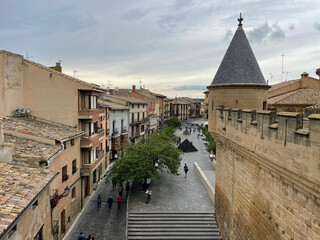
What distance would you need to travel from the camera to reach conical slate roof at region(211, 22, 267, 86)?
1359cm

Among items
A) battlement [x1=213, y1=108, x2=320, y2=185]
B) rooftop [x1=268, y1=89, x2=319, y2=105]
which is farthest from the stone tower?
rooftop [x1=268, y1=89, x2=319, y2=105]

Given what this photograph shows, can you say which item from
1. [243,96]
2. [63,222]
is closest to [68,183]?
[63,222]

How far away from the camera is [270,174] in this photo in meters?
8.64

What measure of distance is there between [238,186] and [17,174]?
9.85m

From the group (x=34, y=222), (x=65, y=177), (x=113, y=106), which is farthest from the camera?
(x=113, y=106)

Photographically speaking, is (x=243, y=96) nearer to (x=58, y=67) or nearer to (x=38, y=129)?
(x=38, y=129)

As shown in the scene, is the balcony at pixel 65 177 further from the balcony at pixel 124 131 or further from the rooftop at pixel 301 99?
the balcony at pixel 124 131

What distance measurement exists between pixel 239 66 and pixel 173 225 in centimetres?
1130

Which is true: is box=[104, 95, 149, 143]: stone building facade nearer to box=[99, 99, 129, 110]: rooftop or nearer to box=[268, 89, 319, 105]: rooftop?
box=[99, 99, 129, 110]: rooftop

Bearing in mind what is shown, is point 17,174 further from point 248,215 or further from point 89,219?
point 89,219

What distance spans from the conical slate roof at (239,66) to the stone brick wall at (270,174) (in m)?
1.99

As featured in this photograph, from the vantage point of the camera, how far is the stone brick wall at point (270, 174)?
633 centimetres

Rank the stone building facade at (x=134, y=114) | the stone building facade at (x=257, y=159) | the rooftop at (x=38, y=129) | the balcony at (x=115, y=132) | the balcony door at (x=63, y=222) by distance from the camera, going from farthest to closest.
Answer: the stone building facade at (x=134, y=114) < the balcony at (x=115, y=132) < the balcony door at (x=63, y=222) < the rooftop at (x=38, y=129) < the stone building facade at (x=257, y=159)

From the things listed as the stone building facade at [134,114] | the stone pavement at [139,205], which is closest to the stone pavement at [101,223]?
the stone pavement at [139,205]
